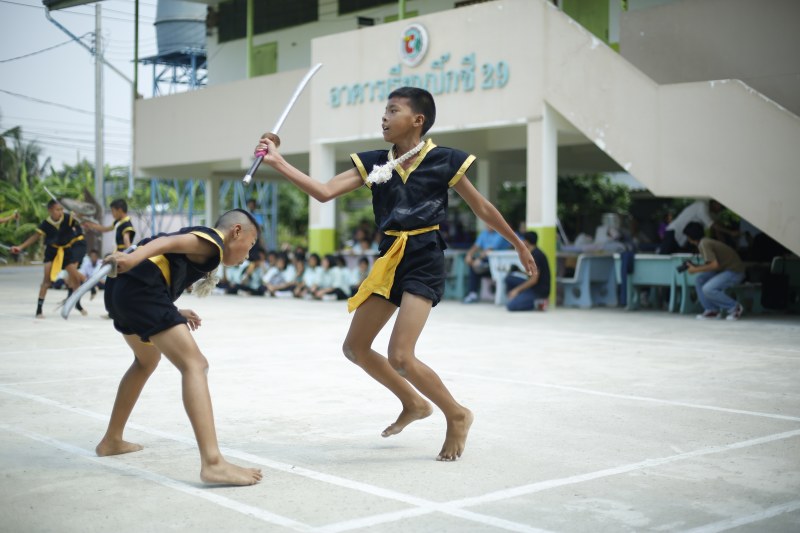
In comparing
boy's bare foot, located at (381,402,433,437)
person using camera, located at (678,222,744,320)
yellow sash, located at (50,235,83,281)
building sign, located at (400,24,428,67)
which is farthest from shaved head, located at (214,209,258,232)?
building sign, located at (400,24,428,67)

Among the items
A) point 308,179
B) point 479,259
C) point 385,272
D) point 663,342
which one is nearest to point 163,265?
point 308,179

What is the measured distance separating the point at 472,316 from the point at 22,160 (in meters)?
31.9

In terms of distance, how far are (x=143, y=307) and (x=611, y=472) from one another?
243cm

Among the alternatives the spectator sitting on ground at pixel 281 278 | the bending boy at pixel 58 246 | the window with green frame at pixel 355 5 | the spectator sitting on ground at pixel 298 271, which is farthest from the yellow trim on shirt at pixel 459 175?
the window with green frame at pixel 355 5

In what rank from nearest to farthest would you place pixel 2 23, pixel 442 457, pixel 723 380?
pixel 442 457 < pixel 723 380 < pixel 2 23

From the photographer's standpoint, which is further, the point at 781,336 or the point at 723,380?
the point at 781,336

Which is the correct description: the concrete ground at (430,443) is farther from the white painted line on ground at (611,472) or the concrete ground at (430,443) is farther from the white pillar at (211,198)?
the white pillar at (211,198)

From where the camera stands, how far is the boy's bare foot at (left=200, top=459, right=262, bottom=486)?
4363mm

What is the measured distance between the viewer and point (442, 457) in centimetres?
502

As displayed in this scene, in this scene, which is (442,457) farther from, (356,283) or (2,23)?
(356,283)

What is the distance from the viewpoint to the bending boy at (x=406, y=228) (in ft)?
16.9

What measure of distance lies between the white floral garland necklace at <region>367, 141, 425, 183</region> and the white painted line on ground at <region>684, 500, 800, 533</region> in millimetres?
2445

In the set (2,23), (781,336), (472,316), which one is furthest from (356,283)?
(781,336)

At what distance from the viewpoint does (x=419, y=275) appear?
A: 522cm
